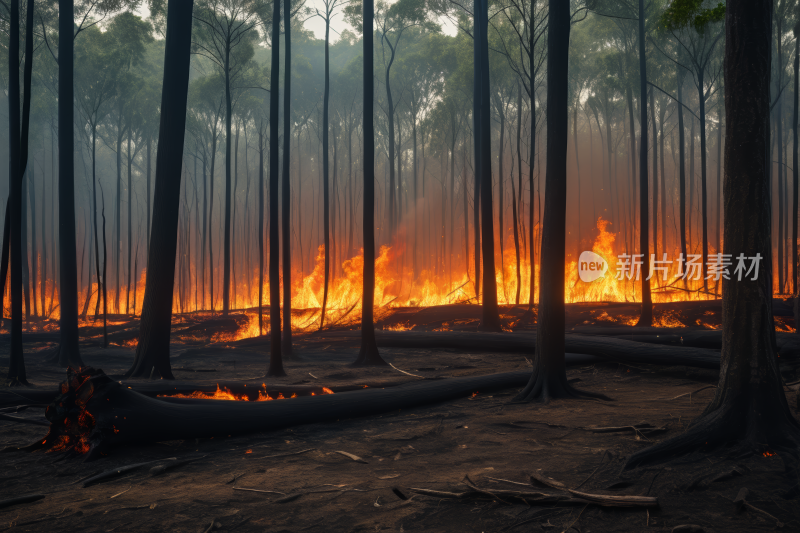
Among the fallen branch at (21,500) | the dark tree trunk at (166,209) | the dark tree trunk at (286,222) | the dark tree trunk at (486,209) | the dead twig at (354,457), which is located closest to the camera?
the fallen branch at (21,500)

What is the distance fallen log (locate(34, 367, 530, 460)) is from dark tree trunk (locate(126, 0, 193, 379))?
3.82 meters

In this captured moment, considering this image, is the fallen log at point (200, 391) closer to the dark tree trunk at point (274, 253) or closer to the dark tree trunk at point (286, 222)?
the dark tree trunk at point (274, 253)

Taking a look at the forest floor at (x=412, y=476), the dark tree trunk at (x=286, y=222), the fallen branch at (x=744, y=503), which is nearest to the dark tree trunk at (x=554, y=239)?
the forest floor at (x=412, y=476)

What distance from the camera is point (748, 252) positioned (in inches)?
144

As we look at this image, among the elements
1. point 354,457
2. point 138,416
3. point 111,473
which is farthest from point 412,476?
point 138,416

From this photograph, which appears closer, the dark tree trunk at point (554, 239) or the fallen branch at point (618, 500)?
the fallen branch at point (618, 500)

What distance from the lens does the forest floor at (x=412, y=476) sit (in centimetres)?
263

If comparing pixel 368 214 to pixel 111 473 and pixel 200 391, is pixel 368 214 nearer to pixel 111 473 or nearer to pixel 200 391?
pixel 200 391

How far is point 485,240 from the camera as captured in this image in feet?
38.9

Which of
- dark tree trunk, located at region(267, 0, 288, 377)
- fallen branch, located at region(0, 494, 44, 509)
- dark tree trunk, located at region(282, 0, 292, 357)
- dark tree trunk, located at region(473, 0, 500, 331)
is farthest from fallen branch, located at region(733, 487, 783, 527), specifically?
dark tree trunk, located at region(473, 0, 500, 331)

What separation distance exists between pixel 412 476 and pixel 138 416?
2396 millimetres

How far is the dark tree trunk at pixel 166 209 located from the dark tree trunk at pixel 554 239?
5.84 metres

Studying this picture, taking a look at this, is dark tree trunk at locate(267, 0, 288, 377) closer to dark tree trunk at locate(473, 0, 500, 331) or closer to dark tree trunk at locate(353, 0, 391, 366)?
dark tree trunk at locate(353, 0, 391, 366)

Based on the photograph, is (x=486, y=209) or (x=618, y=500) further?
(x=486, y=209)
